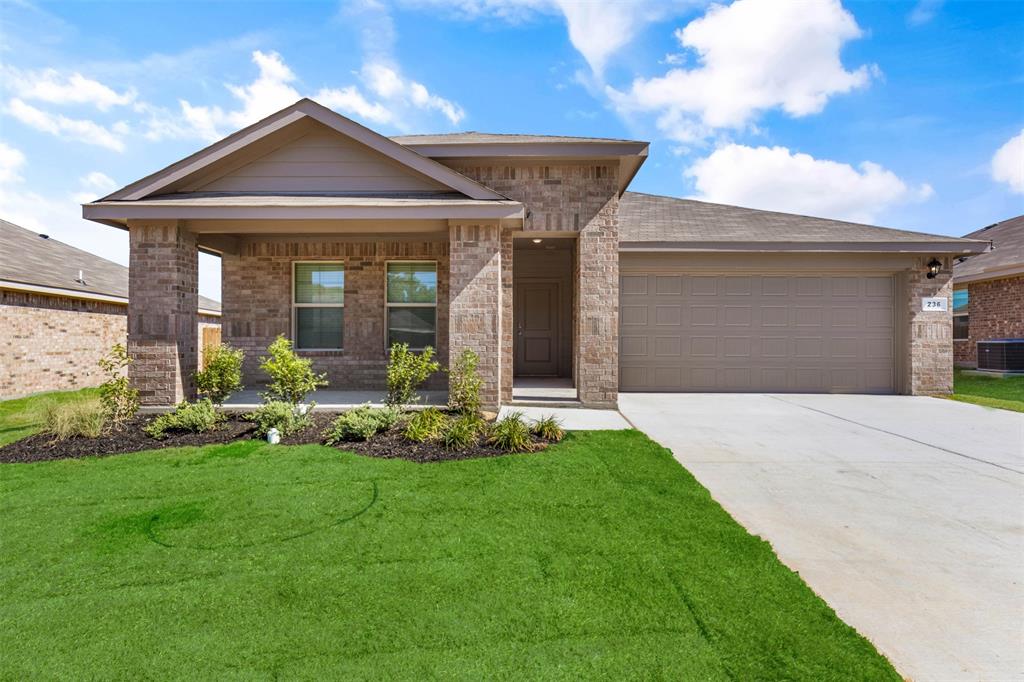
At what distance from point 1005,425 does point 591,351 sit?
6478 millimetres

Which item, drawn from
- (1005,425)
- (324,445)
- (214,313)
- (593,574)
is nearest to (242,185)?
(324,445)

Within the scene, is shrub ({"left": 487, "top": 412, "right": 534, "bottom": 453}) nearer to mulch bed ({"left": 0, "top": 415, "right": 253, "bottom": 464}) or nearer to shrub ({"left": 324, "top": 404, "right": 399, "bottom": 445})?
shrub ({"left": 324, "top": 404, "right": 399, "bottom": 445})

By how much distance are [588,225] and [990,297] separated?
1442 centimetres

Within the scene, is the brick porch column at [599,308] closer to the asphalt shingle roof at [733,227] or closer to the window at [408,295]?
the asphalt shingle roof at [733,227]

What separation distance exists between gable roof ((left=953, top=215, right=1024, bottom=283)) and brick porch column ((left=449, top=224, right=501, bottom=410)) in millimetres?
12946

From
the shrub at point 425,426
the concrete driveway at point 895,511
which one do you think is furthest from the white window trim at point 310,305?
the concrete driveway at point 895,511

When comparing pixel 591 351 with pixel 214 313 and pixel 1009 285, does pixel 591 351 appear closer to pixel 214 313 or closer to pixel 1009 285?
pixel 1009 285

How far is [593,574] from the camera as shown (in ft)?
9.84

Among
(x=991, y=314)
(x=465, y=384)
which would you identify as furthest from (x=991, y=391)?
(x=465, y=384)

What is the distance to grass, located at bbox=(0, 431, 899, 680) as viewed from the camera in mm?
2252

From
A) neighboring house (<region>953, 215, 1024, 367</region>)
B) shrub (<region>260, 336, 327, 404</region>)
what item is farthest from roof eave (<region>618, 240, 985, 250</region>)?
shrub (<region>260, 336, 327, 404</region>)

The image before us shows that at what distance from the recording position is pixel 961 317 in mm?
15930

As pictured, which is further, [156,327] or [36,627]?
[156,327]

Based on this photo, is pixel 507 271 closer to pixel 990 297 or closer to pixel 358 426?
pixel 358 426
